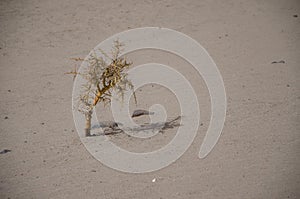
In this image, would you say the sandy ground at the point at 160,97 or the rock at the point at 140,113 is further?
the rock at the point at 140,113

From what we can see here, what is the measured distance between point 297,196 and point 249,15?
16.8 feet

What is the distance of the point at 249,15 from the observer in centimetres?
932

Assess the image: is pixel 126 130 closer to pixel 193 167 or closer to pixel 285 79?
pixel 193 167

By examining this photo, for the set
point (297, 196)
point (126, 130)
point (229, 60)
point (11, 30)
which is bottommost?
point (297, 196)

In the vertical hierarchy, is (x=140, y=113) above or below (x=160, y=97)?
below

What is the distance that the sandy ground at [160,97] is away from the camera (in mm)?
5438

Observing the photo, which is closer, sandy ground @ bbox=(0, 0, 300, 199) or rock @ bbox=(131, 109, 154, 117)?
sandy ground @ bbox=(0, 0, 300, 199)

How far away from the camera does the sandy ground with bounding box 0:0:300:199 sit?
5.44 metres

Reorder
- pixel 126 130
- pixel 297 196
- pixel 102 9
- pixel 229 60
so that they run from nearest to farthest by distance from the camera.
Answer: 1. pixel 297 196
2. pixel 126 130
3. pixel 229 60
4. pixel 102 9

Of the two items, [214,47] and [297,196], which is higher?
[214,47]

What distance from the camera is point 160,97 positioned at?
7000 mm

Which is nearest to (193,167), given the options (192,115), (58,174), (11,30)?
(192,115)

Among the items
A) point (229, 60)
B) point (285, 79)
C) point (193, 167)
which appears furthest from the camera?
point (229, 60)

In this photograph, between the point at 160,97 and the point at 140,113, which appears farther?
the point at 160,97
